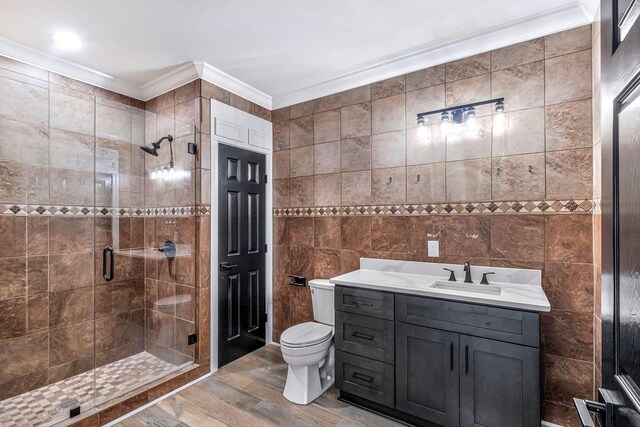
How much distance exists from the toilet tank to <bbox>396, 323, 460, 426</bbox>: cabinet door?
27.6 inches

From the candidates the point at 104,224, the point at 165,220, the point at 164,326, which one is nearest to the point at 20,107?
the point at 104,224

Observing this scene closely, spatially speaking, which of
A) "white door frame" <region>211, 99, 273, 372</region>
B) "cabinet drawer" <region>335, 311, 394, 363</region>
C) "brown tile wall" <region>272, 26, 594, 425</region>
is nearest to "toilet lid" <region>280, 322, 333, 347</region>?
"cabinet drawer" <region>335, 311, 394, 363</region>

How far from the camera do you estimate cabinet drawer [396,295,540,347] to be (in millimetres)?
1626

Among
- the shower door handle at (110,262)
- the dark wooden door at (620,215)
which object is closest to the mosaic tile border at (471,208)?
the dark wooden door at (620,215)

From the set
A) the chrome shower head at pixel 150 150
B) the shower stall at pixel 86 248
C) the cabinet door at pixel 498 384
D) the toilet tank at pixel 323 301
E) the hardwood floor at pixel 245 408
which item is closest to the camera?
the cabinet door at pixel 498 384

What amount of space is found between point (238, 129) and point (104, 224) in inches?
55.8

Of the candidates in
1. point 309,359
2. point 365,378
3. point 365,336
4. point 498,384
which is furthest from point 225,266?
point 498,384

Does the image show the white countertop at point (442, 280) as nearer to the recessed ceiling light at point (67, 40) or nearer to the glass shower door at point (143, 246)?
the glass shower door at point (143, 246)

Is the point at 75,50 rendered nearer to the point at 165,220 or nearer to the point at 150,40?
the point at 150,40

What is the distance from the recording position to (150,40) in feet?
7.29

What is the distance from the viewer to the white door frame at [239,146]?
8.88ft

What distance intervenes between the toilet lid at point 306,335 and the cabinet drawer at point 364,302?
28cm

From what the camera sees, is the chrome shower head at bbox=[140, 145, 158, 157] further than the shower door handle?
Yes

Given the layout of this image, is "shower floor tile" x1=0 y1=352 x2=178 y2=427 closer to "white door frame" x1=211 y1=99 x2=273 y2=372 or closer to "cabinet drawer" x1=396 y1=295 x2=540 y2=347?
"white door frame" x1=211 y1=99 x2=273 y2=372
